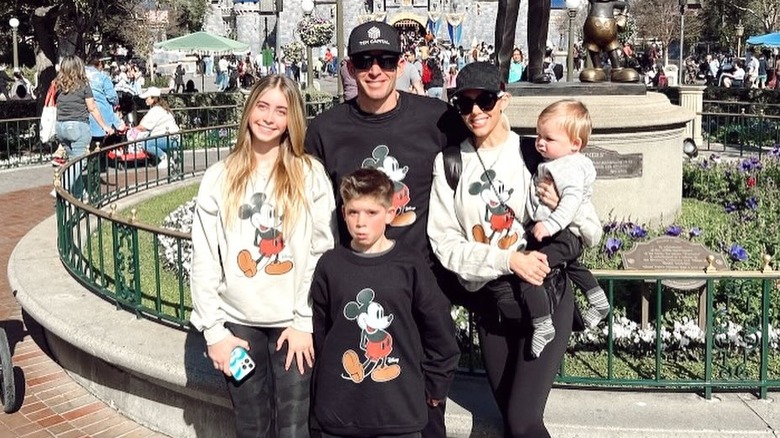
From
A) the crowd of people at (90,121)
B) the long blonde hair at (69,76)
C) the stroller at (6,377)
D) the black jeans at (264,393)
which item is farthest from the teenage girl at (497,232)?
the long blonde hair at (69,76)

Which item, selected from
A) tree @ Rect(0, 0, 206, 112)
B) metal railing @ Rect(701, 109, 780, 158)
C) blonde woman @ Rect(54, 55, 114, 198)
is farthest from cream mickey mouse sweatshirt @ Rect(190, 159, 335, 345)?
tree @ Rect(0, 0, 206, 112)

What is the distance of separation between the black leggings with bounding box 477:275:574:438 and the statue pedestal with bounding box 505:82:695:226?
14.3 ft

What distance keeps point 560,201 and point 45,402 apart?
3.76m

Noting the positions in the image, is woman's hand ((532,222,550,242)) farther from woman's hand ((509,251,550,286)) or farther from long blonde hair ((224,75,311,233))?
long blonde hair ((224,75,311,233))

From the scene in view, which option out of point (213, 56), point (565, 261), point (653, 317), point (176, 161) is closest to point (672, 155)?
point (653, 317)

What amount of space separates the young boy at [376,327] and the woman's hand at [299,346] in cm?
15

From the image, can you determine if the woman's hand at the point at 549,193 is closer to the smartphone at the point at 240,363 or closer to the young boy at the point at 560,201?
the young boy at the point at 560,201

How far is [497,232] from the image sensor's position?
3316 millimetres

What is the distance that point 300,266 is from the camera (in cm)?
341

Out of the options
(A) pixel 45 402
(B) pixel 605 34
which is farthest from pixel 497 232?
(B) pixel 605 34

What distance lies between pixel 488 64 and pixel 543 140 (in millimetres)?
341

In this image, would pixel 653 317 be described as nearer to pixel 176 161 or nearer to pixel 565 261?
pixel 565 261

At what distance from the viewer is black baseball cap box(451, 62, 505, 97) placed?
3.13 meters

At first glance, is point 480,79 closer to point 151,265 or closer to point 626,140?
point 626,140
